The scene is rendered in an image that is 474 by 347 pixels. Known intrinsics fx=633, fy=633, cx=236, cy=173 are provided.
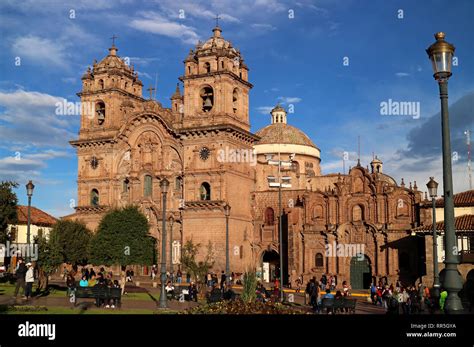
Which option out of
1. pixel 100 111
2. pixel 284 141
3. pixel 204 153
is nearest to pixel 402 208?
pixel 204 153

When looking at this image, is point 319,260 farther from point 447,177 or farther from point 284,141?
point 447,177

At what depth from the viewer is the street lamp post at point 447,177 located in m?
13.3

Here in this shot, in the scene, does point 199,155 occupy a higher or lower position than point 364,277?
higher

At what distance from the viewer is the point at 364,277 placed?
5481cm

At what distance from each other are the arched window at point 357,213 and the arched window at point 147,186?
19.0 metres

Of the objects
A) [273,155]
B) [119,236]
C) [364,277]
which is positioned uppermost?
[273,155]

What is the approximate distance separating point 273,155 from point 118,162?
18501mm

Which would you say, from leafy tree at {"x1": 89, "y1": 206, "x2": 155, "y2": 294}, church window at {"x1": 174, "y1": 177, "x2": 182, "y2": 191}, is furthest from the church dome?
leafy tree at {"x1": 89, "y1": 206, "x2": 155, "y2": 294}

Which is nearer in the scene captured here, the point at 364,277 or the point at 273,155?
the point at 364,277
